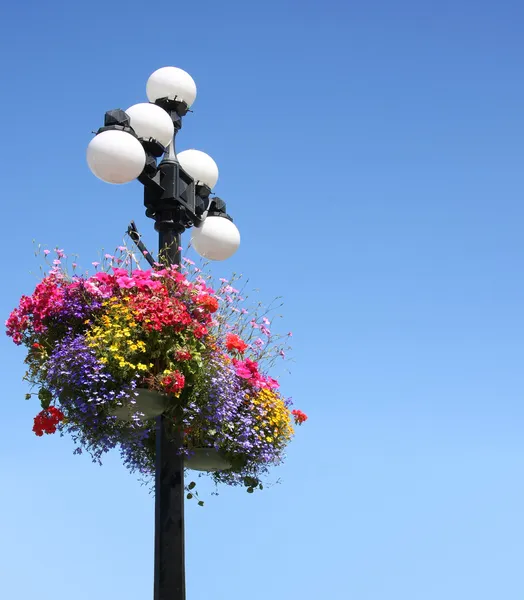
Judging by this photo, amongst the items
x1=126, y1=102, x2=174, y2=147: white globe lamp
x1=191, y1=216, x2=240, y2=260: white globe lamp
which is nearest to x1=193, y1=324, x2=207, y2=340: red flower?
x1=191, y1=216, x2=240, y2=260: white globe lamp

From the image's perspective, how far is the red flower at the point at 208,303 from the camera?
582 cm

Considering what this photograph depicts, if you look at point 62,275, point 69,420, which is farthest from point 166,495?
point 62,275

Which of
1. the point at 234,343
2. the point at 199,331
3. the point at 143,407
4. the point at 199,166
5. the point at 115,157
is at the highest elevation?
the point at 199,166

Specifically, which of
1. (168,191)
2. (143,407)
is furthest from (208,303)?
(168,191)

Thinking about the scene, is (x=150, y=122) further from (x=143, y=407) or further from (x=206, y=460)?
(x=206, y=460)

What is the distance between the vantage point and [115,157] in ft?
18.9

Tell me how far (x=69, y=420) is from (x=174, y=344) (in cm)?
84

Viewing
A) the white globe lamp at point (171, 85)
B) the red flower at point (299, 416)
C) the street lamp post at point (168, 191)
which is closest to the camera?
the street lamp post at point (168, 191)

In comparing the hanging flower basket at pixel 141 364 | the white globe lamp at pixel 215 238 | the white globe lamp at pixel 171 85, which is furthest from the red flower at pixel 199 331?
the white globe lamp at pixel 171 85

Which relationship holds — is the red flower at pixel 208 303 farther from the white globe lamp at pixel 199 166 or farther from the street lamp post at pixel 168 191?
the white globe lamp at pixel 199 166

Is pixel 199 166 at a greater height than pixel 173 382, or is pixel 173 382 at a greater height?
pixel 199 166

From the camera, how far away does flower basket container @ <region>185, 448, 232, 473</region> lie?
611 centimetres

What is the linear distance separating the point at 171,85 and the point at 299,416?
2.79 metres

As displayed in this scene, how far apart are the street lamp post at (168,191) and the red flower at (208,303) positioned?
46cm
